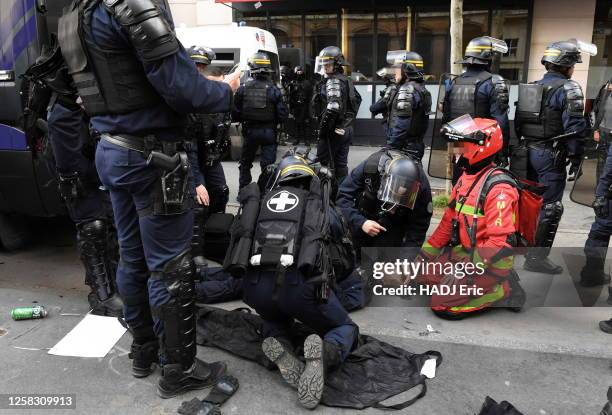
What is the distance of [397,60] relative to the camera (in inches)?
238

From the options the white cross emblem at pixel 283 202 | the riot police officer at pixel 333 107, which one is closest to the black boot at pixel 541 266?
the white cross emblem at pixel 283 202

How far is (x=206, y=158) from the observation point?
183 inches

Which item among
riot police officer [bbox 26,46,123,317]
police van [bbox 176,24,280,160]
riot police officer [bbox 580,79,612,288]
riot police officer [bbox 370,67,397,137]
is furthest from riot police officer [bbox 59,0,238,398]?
police van [bbox 176,24,280,160]

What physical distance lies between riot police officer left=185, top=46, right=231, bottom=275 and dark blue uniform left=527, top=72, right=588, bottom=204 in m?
2.78

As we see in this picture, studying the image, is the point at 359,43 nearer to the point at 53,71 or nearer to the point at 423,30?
the point at 423,30

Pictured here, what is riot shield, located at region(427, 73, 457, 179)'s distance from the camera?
5.88 m

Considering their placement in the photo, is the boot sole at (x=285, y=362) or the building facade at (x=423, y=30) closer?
the boot sole at (x=285, y=362)

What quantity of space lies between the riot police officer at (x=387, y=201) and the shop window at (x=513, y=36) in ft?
25.8

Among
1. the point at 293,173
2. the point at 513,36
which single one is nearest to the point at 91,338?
the point at 293,173

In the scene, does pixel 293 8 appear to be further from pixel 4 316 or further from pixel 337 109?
pixel 4 316

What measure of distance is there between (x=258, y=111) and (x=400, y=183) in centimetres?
309

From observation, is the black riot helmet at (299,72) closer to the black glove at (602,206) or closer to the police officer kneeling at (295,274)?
the black glove at (602,206)

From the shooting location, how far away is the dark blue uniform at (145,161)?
2.06 meters

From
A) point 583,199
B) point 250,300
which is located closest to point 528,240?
point 583,199
